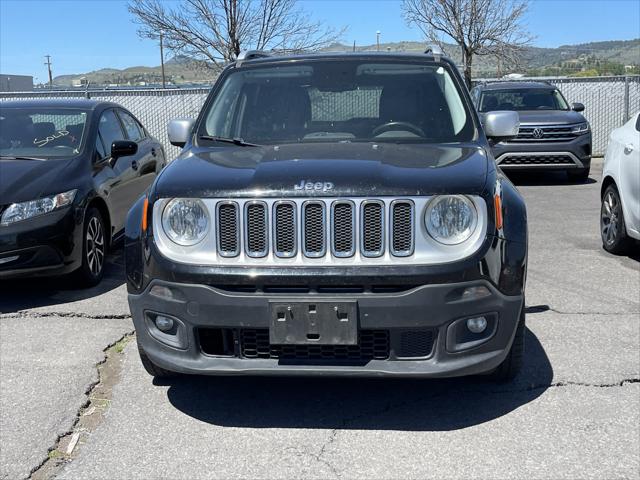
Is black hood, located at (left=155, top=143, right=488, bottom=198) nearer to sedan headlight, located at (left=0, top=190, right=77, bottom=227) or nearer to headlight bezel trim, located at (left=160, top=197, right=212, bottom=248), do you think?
headlight bezel trim, located at (left=160, top=197, right=212, bottom=248)

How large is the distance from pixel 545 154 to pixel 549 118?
0.64m

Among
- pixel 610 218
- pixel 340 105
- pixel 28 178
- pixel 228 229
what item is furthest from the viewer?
pixel 610 218

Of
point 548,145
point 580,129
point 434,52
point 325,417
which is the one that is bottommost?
point 325,417

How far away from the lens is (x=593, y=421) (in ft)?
12.5

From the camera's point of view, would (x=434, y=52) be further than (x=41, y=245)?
No

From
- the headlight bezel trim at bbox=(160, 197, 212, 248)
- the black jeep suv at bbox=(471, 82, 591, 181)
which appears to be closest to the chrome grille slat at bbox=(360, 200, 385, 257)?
the headlight bezel trim at bbox=(160, 197, 212, 248)

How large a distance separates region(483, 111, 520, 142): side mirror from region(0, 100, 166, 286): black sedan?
3390 mm

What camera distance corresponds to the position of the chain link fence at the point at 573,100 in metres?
18.2

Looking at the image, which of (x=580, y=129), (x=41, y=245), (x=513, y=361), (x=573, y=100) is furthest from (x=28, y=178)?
(x=573, y=100)

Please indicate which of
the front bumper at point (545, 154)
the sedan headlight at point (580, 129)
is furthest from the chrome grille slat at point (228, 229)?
the sedan headlight at point (580, 129)

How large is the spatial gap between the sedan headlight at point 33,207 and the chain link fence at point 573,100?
1207cm

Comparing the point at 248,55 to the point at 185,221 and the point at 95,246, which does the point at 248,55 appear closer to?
the point at 185,221

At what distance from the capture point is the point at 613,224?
765cm

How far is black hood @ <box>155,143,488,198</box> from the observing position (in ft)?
11.7
